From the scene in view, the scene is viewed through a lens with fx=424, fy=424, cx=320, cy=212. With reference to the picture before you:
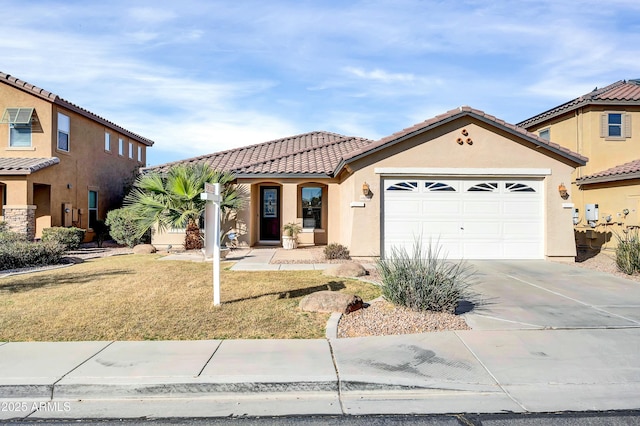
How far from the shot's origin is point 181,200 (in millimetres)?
15070

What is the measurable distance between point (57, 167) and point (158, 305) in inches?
532

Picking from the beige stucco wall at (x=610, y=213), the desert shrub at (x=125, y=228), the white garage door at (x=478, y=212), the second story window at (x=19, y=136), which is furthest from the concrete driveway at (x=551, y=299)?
the second story window at (x=19, y=136)

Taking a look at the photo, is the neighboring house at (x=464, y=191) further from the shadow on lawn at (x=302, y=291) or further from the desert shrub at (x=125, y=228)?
the desert shrub at (x=125, y=228)

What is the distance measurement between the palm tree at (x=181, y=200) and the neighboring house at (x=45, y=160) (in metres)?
4.18

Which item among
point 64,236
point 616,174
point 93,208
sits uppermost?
point 616,174

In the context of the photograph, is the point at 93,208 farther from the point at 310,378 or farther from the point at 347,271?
the point at 310,378

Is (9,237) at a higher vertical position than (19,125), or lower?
lower

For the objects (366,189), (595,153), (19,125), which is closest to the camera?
(366,189)

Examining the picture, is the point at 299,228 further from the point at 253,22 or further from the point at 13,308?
the point at 13,308

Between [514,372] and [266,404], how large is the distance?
110 inches

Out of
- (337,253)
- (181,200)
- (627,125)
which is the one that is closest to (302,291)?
(337,253)

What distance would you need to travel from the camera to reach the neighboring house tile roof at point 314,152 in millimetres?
12945

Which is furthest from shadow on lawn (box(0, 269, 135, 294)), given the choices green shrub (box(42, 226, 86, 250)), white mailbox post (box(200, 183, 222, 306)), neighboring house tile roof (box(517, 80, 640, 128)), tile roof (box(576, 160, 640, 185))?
neighboring house tile roof (box(517, 80, 640, 128))

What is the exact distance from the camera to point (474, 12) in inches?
469
